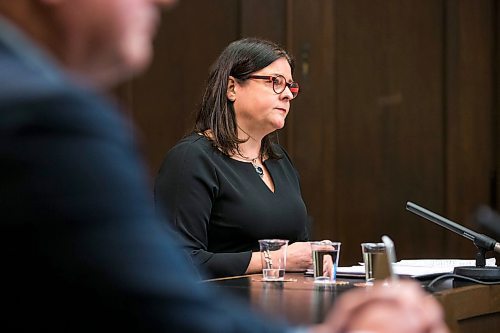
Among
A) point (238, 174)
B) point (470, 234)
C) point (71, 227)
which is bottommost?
point (470, 234)

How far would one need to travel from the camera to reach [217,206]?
11.2 ft

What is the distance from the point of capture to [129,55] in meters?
0.90

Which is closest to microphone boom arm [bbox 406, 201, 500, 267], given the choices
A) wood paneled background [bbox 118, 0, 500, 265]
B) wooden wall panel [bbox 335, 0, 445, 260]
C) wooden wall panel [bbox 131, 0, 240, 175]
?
wooden wall panel [bbox 131, 0, 240, 175]

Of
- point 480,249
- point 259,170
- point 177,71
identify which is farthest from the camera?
point 177,71

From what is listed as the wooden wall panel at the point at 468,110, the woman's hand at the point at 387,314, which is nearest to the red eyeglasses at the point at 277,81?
the wooden wall panel at the point at 468,110

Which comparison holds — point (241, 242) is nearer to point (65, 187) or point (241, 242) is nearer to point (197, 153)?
point (197, 153)

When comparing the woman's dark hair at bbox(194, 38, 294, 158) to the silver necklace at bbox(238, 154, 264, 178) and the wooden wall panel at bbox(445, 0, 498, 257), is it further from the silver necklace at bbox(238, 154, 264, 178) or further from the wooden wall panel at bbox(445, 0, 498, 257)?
the wooden wall panel at bbox(445, 0, 498, 257)

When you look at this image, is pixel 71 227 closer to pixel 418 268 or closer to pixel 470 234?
pixel 470 234

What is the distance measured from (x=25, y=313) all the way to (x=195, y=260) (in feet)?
8.07

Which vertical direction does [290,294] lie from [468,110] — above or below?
below

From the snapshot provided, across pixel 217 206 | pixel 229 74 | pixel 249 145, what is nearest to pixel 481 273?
pixel 217 206

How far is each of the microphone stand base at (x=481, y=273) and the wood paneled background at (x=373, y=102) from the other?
83.7 inches

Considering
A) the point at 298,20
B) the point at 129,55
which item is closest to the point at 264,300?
the point at 129,55

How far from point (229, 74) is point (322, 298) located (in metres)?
1.46
